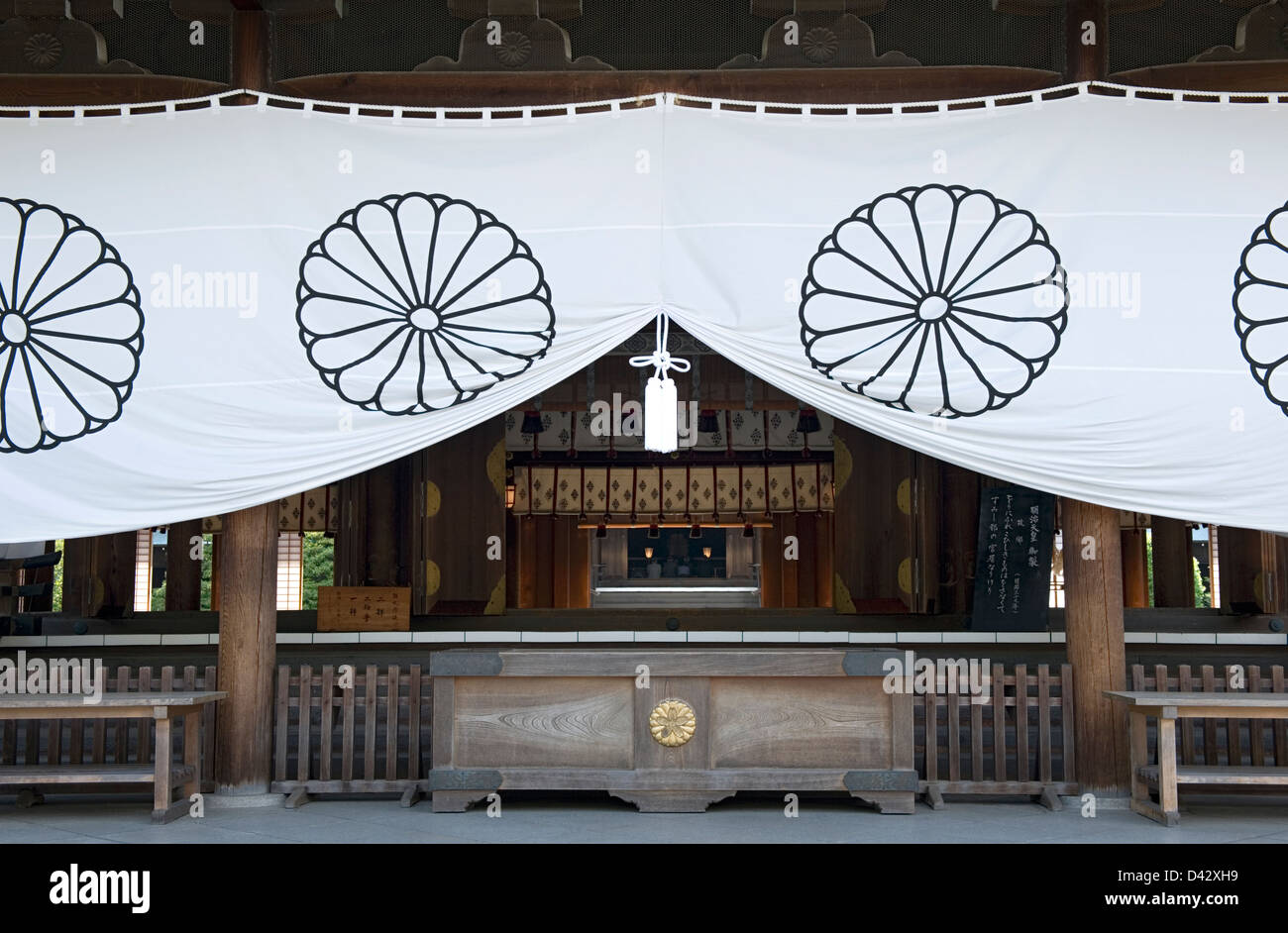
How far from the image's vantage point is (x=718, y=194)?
6141mm

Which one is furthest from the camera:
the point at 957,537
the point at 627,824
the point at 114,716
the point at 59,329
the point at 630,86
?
the point at 957,537

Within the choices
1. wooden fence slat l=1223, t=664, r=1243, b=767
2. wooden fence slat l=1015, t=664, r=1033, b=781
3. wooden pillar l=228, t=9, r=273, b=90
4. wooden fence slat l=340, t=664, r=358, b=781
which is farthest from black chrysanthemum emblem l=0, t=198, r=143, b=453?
wooden fence slat l=1223, t=664, r=1243, b=767

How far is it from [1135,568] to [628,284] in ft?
38.2

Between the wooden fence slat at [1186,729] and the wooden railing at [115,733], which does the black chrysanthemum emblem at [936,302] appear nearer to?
the wooden fence slat at [1186,729]

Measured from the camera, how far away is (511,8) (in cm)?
651

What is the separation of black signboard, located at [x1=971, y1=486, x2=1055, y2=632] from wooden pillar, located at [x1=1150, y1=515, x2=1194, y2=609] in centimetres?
213

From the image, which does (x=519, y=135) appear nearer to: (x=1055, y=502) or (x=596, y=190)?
(x=596, y=190)

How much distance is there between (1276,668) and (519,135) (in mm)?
5103

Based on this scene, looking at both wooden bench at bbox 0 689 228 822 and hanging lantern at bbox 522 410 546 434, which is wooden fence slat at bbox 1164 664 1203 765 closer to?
wooden bench at bbox 0 689 228 822

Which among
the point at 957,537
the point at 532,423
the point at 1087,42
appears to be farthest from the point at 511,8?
the point at 957,537

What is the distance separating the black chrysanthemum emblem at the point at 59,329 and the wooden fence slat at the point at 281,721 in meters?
1.69

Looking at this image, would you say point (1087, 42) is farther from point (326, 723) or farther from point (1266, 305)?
point (326, 723)

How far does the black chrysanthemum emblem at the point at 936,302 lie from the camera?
19.4 feet

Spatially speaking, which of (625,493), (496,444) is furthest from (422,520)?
(625,493)
